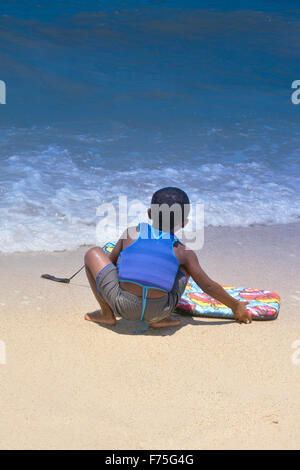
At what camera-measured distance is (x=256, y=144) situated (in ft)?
23.4

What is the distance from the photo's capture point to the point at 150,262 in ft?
8.98

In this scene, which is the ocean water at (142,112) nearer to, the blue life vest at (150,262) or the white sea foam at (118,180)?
the white sea foam at (118,180)

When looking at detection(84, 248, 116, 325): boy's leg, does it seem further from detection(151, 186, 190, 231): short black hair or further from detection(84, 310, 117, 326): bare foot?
detection(151, 186, 190, 231): short black hair

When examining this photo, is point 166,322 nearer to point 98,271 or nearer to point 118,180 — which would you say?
point 98,271

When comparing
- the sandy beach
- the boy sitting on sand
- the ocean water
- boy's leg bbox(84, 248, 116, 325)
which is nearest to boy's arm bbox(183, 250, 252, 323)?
the boy sitting on sand

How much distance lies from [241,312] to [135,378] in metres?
0.81

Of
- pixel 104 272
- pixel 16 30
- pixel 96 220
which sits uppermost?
pixel 16 30

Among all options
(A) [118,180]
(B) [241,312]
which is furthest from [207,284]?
(A) [118,180]

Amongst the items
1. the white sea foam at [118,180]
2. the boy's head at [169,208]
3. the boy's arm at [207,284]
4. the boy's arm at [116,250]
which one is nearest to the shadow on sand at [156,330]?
the boy's arm at [207,284]

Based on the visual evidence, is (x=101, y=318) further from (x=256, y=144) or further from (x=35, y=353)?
(x=256, y=144)

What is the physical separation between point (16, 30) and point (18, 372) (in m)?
9.24

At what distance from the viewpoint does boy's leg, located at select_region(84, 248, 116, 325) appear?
2879 millimetres

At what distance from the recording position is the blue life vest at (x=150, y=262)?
2732 mm

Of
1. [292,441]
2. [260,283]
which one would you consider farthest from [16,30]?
[292,441]
